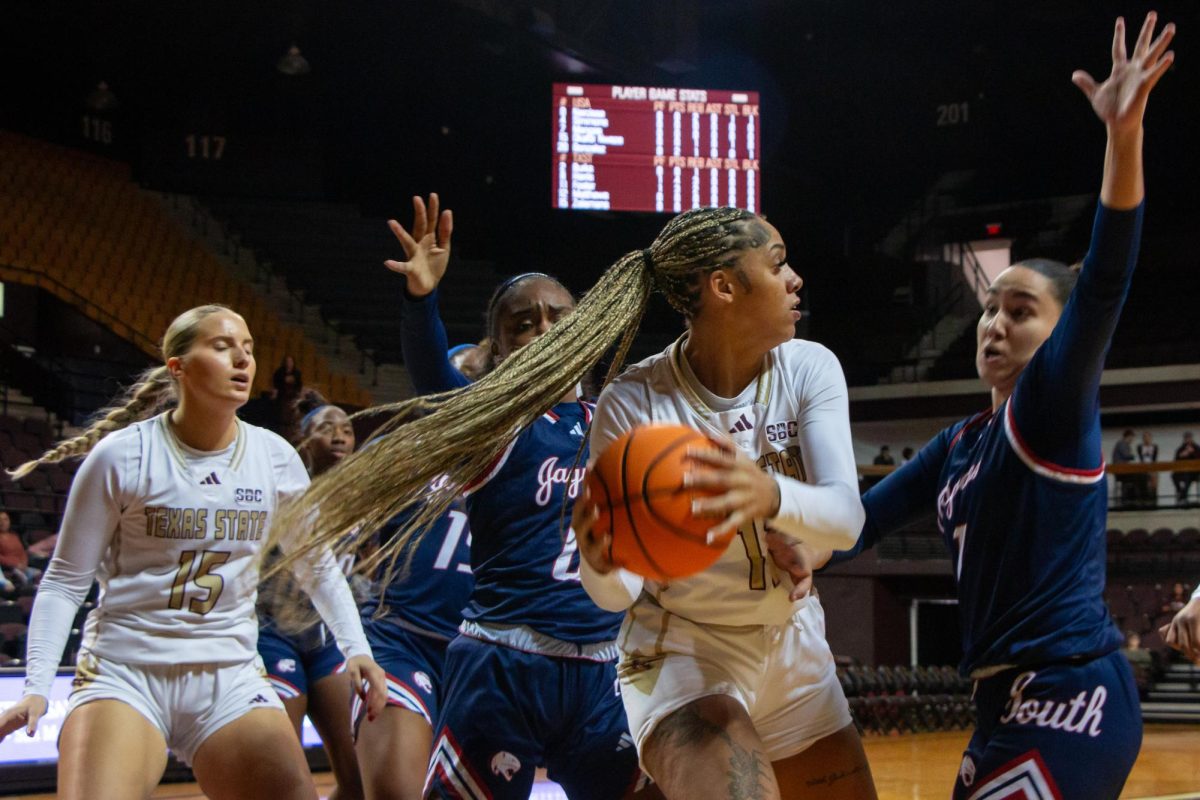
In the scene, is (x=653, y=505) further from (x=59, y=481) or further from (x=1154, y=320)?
(x=1154, y=320)

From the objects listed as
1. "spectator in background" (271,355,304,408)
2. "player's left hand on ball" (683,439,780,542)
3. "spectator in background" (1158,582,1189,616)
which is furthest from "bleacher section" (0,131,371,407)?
"player's left hand on ball" (683,439,780,542)

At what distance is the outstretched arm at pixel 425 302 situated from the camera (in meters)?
3.53

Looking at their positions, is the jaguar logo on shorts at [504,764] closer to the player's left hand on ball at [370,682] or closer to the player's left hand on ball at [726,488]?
the player's left hand on ball at [370,682]

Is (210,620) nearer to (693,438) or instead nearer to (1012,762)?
(693,438)

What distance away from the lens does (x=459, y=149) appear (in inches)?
779

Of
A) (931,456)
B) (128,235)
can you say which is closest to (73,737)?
(931,456)

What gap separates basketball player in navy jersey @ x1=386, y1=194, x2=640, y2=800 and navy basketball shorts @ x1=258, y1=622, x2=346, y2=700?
1443 mm

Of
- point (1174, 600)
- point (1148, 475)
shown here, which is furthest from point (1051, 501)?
point (1148, 475)

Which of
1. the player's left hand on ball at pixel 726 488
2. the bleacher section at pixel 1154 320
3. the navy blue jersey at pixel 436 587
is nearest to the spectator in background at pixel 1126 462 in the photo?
the bleacher section at pixel 1154 320

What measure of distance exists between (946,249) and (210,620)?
752 inches

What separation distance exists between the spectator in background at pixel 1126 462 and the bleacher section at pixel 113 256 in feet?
34.0

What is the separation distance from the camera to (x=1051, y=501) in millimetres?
2545

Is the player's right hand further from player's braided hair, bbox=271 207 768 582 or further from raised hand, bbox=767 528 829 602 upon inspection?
raised hand, bbox=767 528 829 602

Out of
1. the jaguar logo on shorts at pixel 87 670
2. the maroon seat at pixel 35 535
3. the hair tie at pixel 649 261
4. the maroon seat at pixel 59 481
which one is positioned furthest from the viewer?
the maroon seat at pixel 59 481
